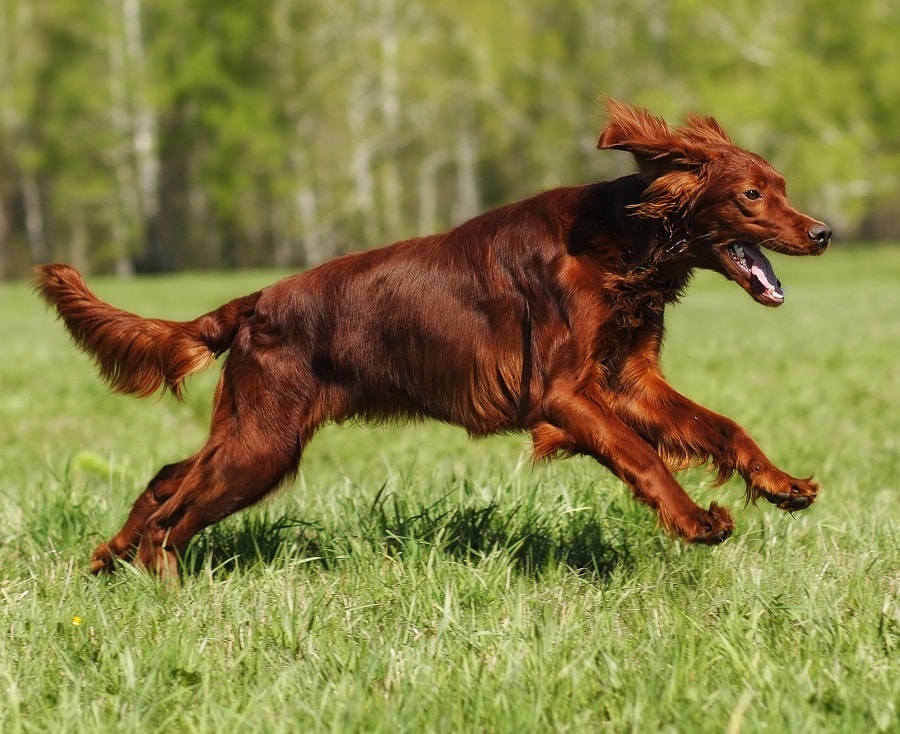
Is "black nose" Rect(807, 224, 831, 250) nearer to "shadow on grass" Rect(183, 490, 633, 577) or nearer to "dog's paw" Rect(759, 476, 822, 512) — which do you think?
"dog's paw" Rect(759, 476, 822, 512)

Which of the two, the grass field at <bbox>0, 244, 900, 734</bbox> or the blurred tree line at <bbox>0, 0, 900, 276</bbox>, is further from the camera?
the blurred tree line at <bbox>0, 0, 900, 276</bbox>

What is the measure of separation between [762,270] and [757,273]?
0.02 metres

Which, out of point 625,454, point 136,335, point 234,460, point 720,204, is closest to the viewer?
point 625,454

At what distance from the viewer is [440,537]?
134 inches

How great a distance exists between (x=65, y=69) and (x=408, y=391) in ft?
106

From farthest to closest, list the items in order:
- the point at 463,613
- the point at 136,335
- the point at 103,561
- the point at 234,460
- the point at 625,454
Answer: the point at 136,335
the point at 103,561
the point at 234,460
the point at 625,454
the point at 463,613

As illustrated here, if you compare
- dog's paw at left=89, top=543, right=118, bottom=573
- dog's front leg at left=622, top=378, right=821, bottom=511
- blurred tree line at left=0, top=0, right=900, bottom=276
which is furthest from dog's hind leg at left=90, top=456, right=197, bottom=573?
blurred tree line at left=0, top=0, right=900, bottom=276

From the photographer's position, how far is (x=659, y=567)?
3275mm

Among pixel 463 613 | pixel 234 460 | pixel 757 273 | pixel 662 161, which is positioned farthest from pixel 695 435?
pixel 234 460

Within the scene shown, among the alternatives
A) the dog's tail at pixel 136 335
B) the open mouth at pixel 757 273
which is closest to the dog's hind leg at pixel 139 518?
the dog's tail at pixel 136 335

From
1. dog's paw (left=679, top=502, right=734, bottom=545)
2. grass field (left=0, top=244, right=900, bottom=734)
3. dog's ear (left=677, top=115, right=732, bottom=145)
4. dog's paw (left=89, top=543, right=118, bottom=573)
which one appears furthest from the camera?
A: dog's paw (left=89, top=543, right=118, bottom=573)

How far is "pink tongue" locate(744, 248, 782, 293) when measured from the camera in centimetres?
315

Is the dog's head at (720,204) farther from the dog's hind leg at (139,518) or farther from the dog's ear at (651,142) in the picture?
the dog's hind leg at (139,518)

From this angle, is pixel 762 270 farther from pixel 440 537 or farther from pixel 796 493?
pixel 440 537
